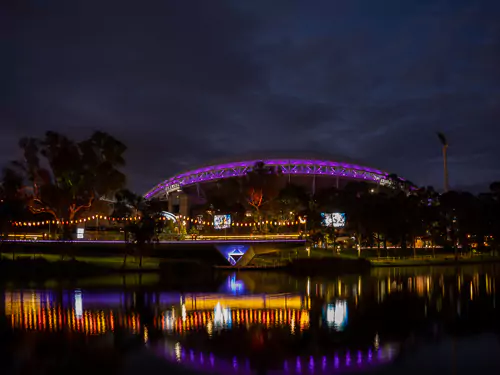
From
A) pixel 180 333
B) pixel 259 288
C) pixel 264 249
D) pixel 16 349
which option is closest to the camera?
pixel 16 349

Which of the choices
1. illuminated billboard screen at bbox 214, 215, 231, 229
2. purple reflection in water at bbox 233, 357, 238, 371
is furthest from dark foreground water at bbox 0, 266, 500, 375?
illuminated billboard screen at bbox 214, 215, 231, 229

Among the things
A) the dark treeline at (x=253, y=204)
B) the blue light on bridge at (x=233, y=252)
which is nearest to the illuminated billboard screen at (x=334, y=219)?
the dark treeline at (x=253, y=204)

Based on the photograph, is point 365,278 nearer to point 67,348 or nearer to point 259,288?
point 259,288

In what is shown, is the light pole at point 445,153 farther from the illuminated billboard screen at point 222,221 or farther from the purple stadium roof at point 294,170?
the illuminated billboard screen at point 222,221

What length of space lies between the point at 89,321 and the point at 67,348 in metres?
6.30

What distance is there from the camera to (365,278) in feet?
191

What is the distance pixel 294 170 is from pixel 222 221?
29505 millimetres

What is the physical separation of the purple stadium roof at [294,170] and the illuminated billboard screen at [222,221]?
22864 mm

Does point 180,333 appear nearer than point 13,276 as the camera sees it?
Yes

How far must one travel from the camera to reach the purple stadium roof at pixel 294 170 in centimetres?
12462

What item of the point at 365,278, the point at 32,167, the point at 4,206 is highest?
the point at 32,167

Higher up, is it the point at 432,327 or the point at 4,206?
the point at 4,206

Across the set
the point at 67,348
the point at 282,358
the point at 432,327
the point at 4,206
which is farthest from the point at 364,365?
the point at 4,206

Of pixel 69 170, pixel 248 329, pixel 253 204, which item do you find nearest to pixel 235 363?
pixel 248 329
